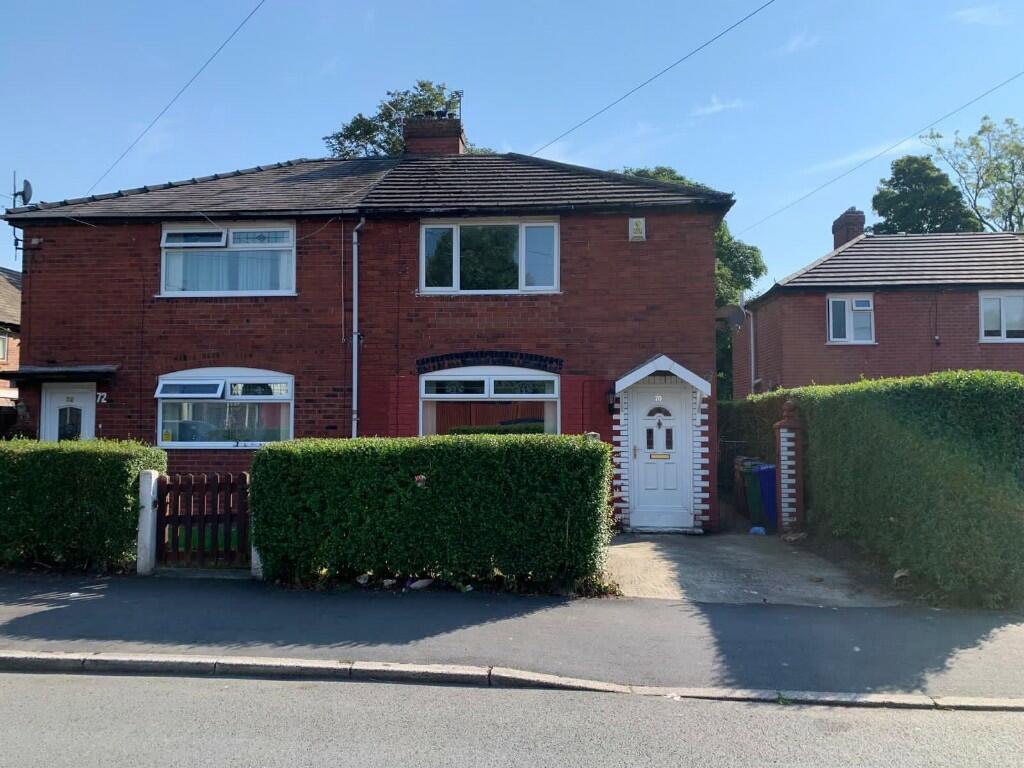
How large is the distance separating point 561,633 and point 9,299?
25516 millimetres

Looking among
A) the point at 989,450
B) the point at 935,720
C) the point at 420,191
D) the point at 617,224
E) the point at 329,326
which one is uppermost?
the point at 420,191

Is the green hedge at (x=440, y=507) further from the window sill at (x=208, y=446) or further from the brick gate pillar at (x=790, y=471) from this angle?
the window sill at (x=208, y=446)

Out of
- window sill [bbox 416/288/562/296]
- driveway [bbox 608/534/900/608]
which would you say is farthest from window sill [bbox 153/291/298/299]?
driveway [bbox 608/534/900/608]

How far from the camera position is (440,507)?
24.7 ft

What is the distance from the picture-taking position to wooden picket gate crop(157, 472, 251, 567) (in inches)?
328

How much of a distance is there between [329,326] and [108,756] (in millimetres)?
8816

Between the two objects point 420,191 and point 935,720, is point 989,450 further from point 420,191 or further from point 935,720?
point 420,191

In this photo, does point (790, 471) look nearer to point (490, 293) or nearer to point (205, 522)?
point (490, 293)

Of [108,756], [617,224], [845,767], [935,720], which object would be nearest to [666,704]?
[845,767]

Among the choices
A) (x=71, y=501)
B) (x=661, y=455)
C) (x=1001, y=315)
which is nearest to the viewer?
(x=71, y=501)

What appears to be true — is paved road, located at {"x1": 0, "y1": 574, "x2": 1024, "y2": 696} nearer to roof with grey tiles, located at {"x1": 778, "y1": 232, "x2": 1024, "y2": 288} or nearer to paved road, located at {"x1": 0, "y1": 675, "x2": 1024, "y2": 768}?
paved road, located at {"x1": 0, "y1": 675, "x2": 1024, "y2": 768}

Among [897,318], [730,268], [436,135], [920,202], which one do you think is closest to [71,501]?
[436,135]

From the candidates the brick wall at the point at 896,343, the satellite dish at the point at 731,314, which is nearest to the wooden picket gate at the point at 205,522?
the satellite dish at the point at 731,314

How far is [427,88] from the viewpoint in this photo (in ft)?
95.9
